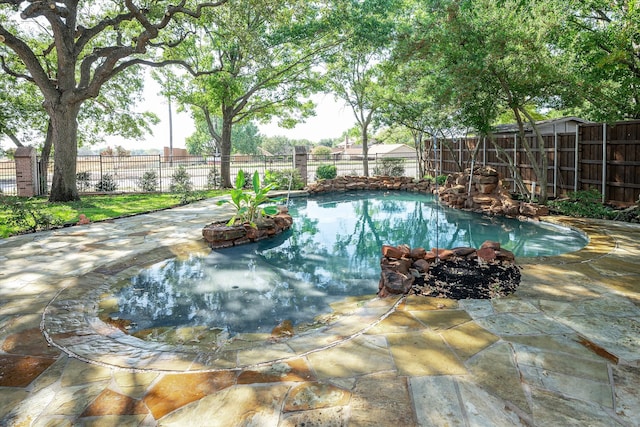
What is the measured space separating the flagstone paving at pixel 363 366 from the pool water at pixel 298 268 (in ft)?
1.41

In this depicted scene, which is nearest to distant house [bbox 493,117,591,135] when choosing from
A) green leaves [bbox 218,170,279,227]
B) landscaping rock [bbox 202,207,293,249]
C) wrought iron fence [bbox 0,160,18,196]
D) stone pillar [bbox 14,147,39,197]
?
landscaping rock [bbox 202,207,293,249]

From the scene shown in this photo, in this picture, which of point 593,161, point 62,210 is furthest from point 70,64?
point 593,161

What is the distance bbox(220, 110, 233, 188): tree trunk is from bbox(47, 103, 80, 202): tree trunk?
551cm

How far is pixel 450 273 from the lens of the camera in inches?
177

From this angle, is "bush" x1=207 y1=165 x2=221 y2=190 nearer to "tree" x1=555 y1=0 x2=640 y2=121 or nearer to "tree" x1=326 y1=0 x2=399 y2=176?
"tree" x1=326 y1=0 x2=399 y2=176

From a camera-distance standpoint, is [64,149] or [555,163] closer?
[555,163]

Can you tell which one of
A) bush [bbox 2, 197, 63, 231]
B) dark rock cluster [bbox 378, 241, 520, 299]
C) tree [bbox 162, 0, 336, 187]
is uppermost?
tree [bbox 162, 0, 336, 187]

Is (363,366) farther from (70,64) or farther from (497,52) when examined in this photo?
(70,64)

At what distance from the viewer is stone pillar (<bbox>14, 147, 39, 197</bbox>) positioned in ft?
44.6

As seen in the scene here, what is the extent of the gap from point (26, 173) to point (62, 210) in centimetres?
538

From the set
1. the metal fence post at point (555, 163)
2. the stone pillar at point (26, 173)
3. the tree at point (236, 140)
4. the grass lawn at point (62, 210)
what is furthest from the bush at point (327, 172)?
the tree at point (236, 140)

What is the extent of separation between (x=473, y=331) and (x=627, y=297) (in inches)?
67.4

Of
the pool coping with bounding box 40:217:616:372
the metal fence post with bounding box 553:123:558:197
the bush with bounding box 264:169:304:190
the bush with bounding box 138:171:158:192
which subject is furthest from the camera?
the bush with bounding box 138:171:158:192

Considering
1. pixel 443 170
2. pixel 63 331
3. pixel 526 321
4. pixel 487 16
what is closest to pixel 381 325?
pixel 526 321
